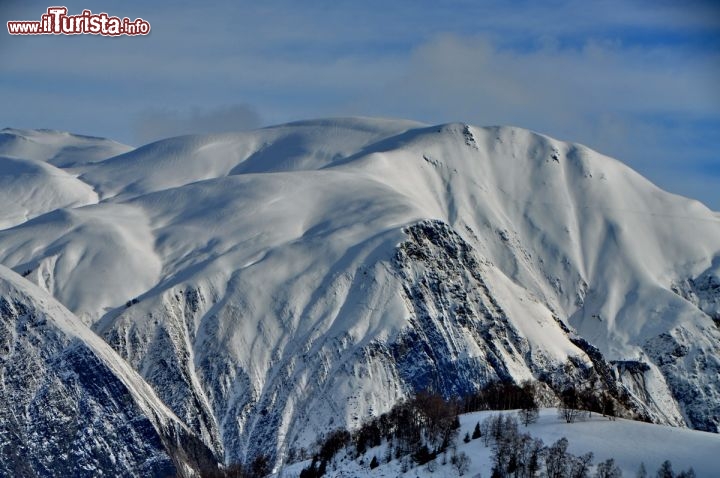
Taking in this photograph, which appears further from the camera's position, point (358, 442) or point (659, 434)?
point (358, 442)

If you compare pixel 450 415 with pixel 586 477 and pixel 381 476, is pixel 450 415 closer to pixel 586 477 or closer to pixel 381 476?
pixel 381 476

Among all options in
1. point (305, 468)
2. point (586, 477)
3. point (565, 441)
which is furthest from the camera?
point (305, 468)

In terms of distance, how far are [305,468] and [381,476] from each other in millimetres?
15742

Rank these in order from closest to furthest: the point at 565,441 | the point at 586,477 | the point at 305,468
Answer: the point at 586,477 < the point at 565,441 < the point at 305,468

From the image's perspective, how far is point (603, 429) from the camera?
178000 mm

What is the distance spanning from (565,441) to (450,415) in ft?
89.3

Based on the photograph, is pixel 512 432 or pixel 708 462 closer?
pixel 708 462

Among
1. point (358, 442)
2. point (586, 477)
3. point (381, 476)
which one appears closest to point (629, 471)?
point (586, 477)

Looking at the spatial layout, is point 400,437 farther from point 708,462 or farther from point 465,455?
point 708,462

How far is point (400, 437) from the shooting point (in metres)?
187

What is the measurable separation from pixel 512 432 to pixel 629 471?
1742cm

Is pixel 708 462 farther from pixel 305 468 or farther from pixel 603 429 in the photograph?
pixel 305 468

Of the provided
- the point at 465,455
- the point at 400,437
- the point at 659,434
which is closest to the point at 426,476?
the point at 465,455

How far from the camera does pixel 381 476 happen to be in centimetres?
17300
